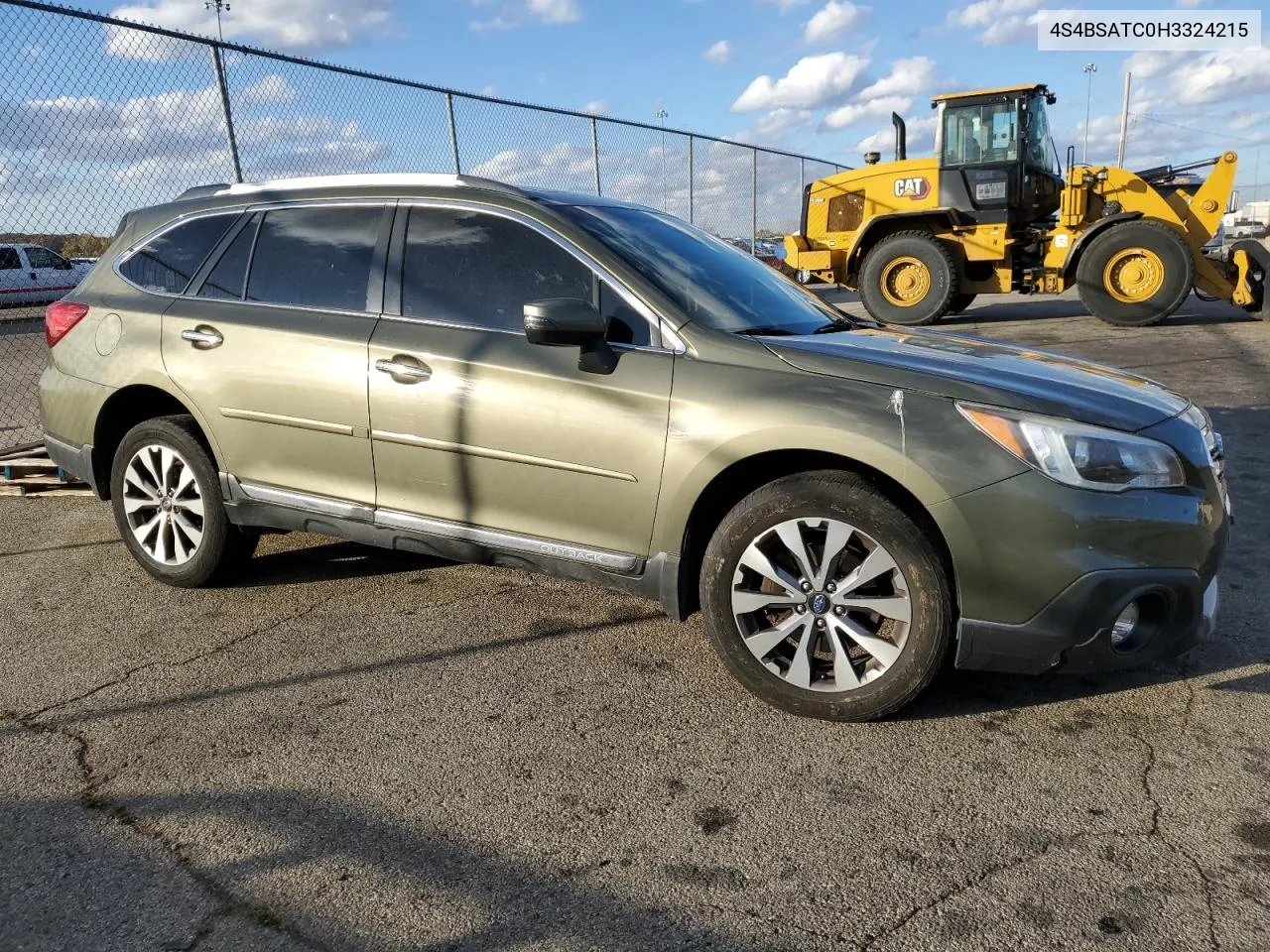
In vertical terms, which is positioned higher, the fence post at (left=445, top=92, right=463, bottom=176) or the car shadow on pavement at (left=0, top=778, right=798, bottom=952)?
the fence post at (left=445, top=92, right=463, bottom=176)

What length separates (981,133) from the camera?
13.0m

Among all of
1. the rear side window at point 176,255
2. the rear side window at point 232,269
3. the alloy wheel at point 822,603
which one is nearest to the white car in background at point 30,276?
the rear side window at point 176,255

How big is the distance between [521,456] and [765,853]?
160 centimetres

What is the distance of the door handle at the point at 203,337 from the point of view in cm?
402

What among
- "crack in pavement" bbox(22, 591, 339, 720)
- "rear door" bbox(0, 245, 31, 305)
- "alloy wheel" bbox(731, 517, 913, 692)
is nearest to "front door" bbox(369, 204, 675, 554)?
"alloy wheel" bbox(731, 517, 913, 692)

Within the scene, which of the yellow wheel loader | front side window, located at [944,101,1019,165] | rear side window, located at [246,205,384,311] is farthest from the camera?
front side window, located at [944,101,1019,165]

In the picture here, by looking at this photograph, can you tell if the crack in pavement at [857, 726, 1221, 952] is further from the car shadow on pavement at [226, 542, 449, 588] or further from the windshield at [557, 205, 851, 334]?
the car shadow on pavement at [226, 542, 449, 588]

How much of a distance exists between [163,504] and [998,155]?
1216 cm

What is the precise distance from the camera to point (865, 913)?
213 cm

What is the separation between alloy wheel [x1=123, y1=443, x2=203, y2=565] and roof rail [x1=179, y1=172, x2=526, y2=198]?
120 cm

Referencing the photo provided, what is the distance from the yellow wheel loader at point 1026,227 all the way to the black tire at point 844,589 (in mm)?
11327

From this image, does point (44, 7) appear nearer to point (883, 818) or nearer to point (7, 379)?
point (7, 379)

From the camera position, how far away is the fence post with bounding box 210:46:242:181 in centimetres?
726

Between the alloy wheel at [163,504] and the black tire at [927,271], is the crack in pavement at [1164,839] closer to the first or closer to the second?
the alloy wheel at [163,504]
